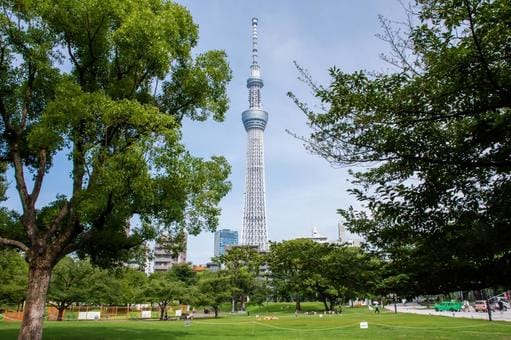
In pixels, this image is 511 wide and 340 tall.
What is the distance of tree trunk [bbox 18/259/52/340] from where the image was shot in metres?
9.93

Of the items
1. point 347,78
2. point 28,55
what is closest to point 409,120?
point 347,78

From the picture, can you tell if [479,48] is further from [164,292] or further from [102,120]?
[164,292]

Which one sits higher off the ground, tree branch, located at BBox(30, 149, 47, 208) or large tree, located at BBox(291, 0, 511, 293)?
tree branch, located at BBox(30, 149, 47, 208)

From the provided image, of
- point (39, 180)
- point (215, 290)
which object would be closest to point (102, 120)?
point (39, 180)

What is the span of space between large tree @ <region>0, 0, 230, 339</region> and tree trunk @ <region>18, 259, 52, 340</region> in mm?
24

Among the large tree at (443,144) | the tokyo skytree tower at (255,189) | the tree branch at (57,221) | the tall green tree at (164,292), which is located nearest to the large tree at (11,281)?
the tall green tree at (164,292)

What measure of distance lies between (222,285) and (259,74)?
3419 inches

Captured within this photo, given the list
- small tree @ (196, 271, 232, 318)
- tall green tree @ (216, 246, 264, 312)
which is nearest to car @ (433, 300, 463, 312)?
tall green tree @ (216, 246, 264, 312)

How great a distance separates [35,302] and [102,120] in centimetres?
472

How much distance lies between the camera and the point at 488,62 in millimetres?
3129

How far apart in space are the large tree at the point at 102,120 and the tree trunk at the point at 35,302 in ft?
0.08

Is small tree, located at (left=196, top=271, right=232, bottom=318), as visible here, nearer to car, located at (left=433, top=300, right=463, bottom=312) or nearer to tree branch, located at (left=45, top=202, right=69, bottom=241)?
car, located at (left=433, top=300, right=463, bottom=312)

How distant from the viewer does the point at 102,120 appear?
33.4ft

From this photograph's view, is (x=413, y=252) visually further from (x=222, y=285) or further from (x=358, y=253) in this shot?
(x=222, y=285)
